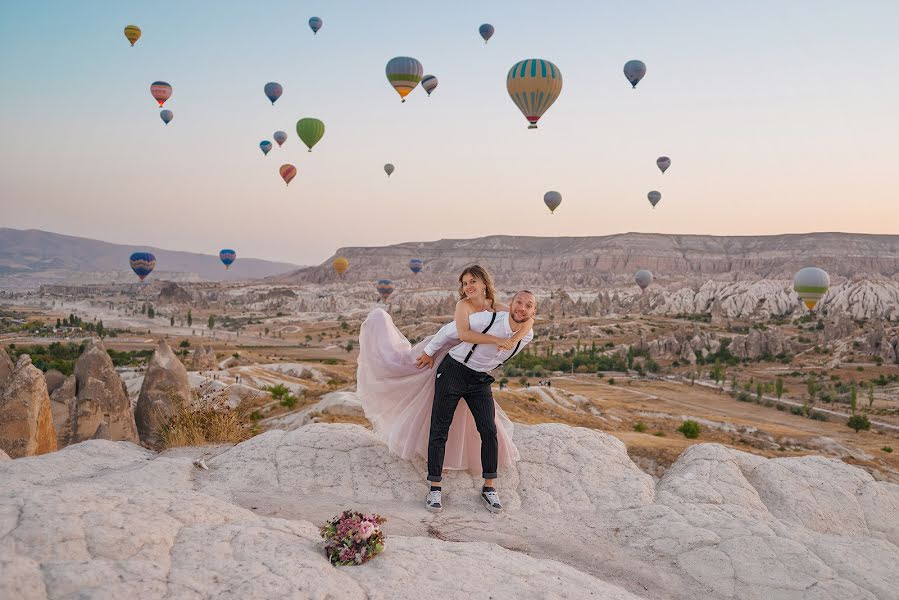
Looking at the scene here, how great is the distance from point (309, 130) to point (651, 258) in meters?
149

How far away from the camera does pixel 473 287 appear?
18.2 ft

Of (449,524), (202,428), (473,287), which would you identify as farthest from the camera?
(202,428)

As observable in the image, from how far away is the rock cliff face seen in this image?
3457mm

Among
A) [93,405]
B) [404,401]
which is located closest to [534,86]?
[93,405]

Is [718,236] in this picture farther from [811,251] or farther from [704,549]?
[704,549]

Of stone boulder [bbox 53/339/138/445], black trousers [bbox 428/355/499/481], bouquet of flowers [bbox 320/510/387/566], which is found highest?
black trousers [bbox 428/355/499/481]

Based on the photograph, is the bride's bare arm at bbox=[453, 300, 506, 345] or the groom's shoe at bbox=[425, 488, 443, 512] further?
the groom's shoe at bbox=[425, 488, 443, 512]

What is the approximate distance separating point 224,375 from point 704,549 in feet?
83.4

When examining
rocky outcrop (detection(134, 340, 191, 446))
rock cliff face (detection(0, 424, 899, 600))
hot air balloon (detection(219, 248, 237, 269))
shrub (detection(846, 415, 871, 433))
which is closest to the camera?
rock cliff face (detection(0, 424, 899, 600))

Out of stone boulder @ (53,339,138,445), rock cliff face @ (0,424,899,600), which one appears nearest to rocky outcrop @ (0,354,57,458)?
stone boulder @ (53,339,138,445)

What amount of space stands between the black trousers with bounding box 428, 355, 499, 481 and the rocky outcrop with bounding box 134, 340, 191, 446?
8.45 metres

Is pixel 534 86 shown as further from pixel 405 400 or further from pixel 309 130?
pixel 405 400

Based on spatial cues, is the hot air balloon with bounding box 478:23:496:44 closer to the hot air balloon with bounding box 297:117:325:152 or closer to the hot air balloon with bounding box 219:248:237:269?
the hot air balloon with bounding box 297:117:325:152

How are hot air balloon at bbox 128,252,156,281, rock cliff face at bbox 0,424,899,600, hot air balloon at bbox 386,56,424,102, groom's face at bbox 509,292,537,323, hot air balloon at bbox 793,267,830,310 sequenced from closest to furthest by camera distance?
rock cliff face at bbox 0,424,899,600 < groom's face at bbox 509,292,537,323 < hot air balloon at bbox 386,56,424,102 < hot air balloon at bbox 793,267,830,310 < hot air balloon at bbox 128,252,156,281
